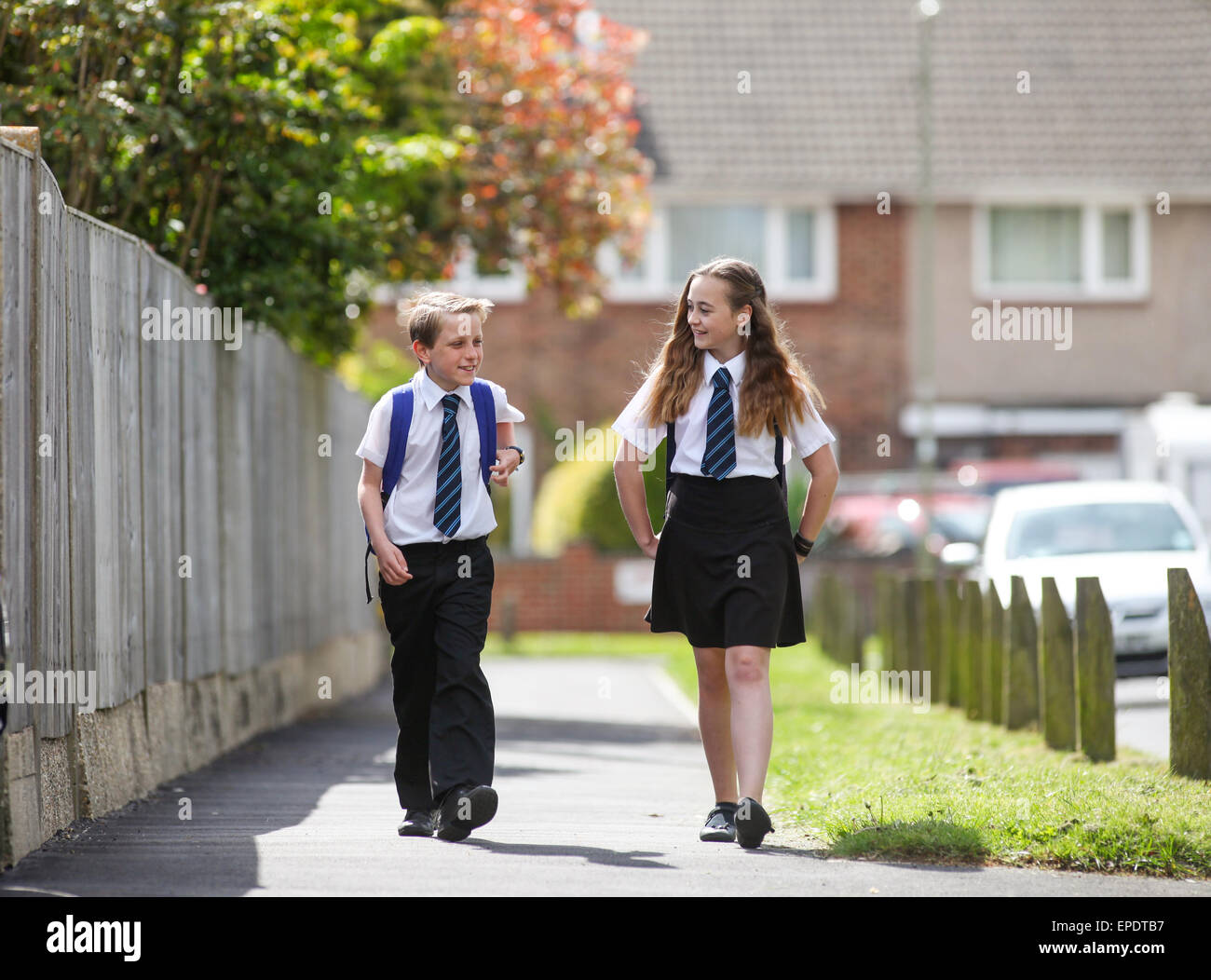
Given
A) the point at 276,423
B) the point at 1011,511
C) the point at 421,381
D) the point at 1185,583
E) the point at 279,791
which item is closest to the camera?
the point at 421,381

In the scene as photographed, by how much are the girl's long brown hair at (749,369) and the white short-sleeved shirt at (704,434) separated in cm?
2

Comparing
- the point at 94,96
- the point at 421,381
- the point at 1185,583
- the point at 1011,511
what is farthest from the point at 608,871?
the point at 1011,511

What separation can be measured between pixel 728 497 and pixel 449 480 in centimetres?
93

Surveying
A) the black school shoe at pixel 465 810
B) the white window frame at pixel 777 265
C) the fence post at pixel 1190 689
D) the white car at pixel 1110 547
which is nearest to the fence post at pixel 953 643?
the white car at pixel 1110 547

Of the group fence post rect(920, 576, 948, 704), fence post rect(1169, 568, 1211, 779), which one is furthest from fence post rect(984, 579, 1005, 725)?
fence post rect(1169, 568, 1211, 779)

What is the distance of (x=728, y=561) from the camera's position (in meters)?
6.35

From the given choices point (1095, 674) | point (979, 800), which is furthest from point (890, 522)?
point (979, 800)

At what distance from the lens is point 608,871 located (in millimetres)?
5633

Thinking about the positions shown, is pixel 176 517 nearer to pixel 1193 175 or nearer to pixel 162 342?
pixel 162 342

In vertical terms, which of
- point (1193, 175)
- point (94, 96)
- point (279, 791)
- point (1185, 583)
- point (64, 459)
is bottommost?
point (279, 791)

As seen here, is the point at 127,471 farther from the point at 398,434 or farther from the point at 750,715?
the point at 750,715

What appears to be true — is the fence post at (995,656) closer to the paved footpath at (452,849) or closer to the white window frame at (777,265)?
the paved footpath at (452,849)

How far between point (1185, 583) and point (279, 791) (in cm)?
396

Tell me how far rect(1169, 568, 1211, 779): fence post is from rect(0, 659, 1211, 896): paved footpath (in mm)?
2016
